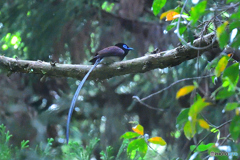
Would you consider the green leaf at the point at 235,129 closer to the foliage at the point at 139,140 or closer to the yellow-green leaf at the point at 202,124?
the yellow-green leaf at the point at 202,124

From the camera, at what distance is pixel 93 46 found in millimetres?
3564

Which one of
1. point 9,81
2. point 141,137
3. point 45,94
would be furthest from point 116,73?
point 9,81

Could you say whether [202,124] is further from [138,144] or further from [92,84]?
[92,84]

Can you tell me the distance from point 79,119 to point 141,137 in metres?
2.51

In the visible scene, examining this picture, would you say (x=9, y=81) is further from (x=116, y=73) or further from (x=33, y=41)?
(x=116, y=73)

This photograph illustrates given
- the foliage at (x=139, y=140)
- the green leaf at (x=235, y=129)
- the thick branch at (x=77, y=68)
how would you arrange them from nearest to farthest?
the green leaf at (x=235, y=129) → the foliage at (x=139, y=140) → the thick branch at (x=77, y=68)

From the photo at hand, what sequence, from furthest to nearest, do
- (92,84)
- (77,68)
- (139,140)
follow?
(92,84) → (77,68) → (139,140)

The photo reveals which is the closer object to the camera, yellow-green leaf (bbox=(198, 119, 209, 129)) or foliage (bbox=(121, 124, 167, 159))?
yellow-green leaf (bbox=(198, 119, 209, 129))

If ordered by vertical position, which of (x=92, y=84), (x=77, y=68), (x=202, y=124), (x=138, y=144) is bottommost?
(x=92, y=84)

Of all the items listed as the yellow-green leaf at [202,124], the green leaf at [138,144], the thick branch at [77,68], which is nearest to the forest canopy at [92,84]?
the thick branch at [77,68]

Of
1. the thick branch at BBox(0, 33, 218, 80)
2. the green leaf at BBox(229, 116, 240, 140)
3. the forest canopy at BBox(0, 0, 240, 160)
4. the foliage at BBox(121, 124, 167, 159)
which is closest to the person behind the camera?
the green leaf at BBox(229, 116, 240, 140)

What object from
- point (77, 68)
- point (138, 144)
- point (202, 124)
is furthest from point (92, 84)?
point (202, 124)

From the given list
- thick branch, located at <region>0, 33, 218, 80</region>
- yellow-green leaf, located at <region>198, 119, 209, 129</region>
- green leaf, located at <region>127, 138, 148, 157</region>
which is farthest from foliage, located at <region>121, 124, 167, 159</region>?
thick branch, located at <region>0, 33, 218, 80</region>

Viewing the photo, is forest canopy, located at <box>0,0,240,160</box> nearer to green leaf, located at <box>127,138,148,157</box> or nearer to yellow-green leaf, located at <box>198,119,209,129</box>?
green leaf, located at <box>127,138,148,157</box>
